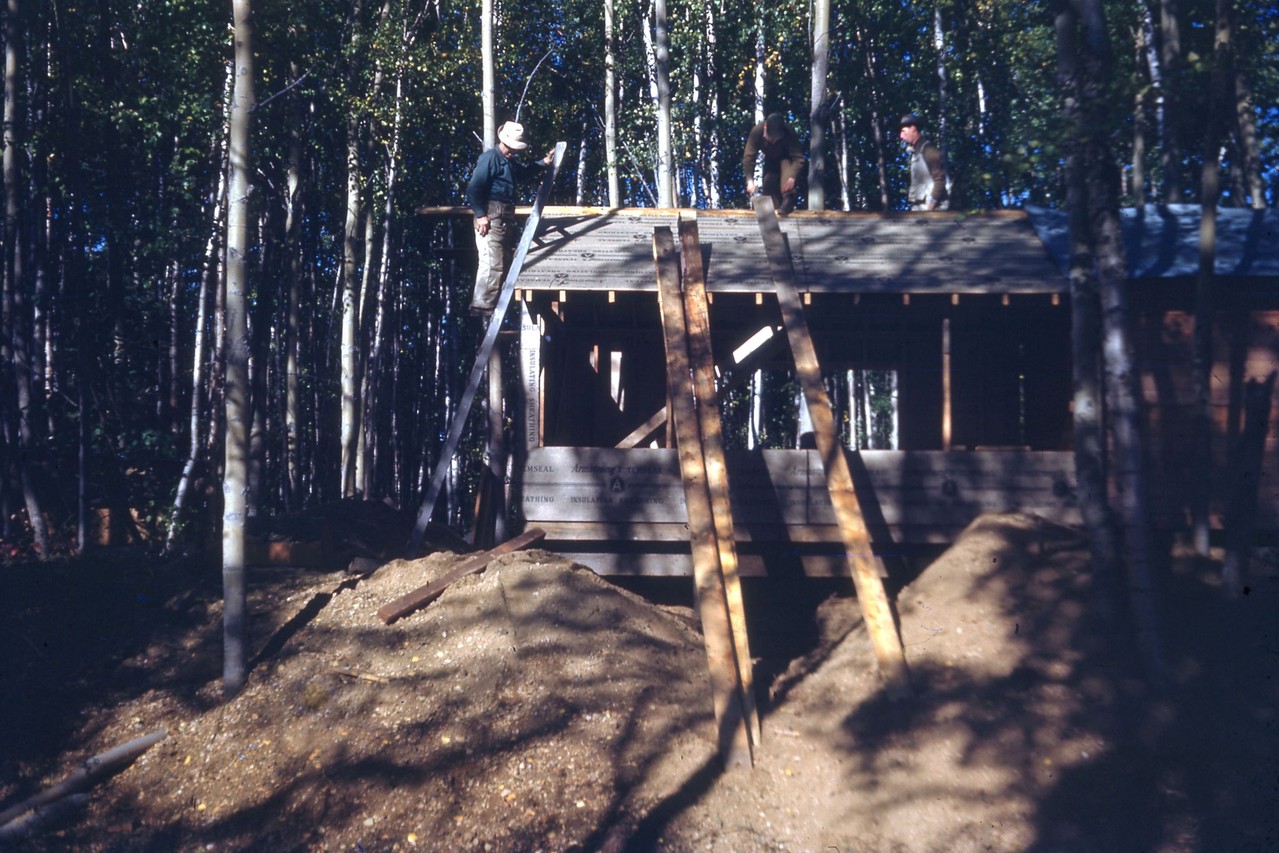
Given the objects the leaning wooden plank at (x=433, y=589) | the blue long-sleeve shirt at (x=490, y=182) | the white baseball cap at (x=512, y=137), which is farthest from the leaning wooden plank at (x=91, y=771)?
the white baseball cap at (x=512, y=137)

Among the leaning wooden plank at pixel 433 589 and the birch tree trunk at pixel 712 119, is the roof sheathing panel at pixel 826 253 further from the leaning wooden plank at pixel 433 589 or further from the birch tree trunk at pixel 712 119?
the birch tree trunk at pixel 712 119

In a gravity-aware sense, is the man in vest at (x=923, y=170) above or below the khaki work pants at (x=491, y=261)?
above

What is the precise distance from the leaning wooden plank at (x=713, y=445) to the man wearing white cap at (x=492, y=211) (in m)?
1.89

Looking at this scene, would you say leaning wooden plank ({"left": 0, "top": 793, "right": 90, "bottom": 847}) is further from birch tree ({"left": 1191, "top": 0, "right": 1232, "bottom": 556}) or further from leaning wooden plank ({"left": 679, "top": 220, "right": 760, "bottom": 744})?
birch tree ({"left": 1191, "top": 0, "right": 1232, "bottom": 556})

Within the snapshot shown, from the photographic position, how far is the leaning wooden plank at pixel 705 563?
5848 mm

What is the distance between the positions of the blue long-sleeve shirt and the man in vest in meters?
5.07

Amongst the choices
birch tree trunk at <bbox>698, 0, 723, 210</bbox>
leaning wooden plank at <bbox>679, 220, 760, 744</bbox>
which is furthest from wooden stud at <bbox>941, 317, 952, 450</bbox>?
birch tree trunk at <bbox>698, 0, 723, 210</bbox>

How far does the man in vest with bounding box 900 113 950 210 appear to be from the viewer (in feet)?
37.7

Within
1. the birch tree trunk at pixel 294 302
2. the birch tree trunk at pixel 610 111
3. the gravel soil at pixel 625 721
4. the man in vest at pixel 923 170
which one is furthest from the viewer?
the birch tree trunk at pixel 610 111

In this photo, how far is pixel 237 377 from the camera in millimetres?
6812

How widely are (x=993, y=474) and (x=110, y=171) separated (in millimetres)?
14287

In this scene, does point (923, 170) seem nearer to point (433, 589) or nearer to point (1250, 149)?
point (433, 589)

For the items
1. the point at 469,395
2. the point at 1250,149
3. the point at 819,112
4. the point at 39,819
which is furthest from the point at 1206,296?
the point at 1250,149

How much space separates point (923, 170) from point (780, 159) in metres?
2.02
